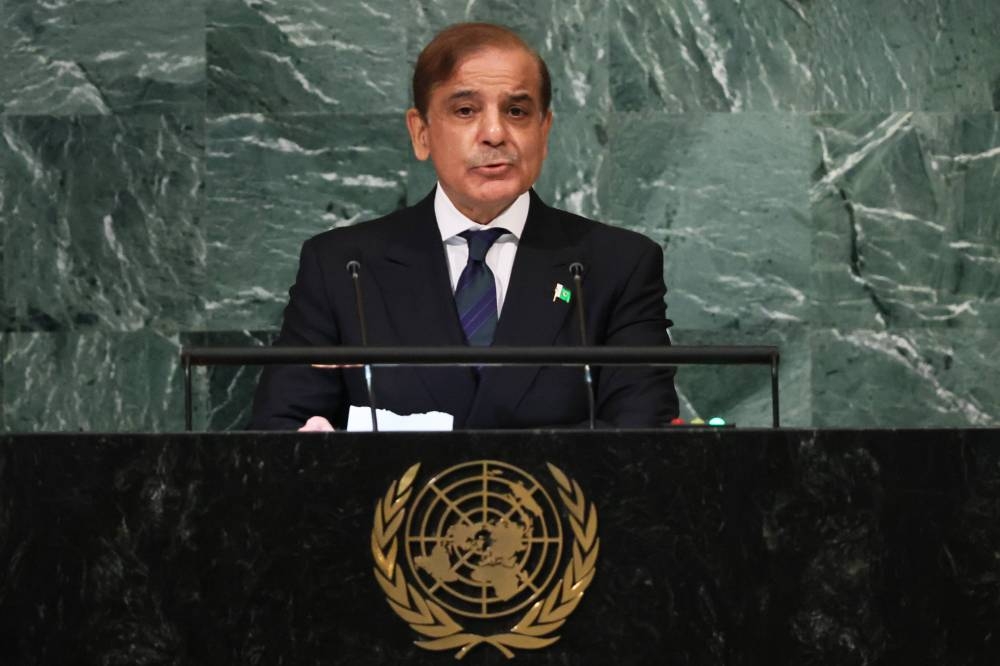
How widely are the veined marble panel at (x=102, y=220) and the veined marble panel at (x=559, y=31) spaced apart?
2.56 feet

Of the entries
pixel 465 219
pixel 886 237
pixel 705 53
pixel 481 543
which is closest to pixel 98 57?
pixel 705 53

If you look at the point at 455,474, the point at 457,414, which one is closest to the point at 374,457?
the point at 455,474

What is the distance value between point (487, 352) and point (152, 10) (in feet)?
9.67

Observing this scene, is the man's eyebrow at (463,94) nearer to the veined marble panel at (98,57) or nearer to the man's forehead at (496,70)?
the man's forehead at (496,70)

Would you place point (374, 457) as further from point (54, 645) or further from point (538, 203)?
point (538, 203)

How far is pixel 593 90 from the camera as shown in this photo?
4949mm

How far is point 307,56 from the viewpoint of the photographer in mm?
4949

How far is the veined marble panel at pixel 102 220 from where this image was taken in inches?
195

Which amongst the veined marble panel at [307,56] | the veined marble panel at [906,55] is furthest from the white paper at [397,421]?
the veined marble panel at [906,55]

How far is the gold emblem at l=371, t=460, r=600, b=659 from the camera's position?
90.7 inches

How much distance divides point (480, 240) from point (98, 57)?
2108 mm

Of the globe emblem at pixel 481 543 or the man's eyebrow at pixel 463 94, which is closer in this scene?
the globe emblem at pixel 481 543

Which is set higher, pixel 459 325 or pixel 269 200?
pixel 269 200

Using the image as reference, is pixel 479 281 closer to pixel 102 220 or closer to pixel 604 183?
pixel 604 183
